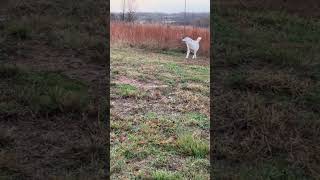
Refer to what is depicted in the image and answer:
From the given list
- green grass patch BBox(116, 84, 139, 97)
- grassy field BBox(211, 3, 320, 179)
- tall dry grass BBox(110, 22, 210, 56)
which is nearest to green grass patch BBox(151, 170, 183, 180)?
grassy field BBox(211, 3, 320, 179)

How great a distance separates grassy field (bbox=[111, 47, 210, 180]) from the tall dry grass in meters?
0.23

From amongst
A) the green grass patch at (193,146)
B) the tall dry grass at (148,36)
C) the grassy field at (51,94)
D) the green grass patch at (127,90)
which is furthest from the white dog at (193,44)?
the green grass patch at (193,146)

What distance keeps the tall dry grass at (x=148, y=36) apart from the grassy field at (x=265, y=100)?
1.89 feet

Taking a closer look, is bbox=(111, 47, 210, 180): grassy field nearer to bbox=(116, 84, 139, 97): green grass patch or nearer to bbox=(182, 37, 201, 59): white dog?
→ bbox=(116, 84, 139, 97): green grass patch

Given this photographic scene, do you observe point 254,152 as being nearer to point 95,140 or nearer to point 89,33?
point 95,140

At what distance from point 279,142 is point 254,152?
1.04ft

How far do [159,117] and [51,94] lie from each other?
111cm

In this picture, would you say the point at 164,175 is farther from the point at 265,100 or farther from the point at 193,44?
the point at 193,44

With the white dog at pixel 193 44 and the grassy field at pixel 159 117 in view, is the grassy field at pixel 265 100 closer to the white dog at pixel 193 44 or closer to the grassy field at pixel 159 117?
the grassy field at pixel 159 117

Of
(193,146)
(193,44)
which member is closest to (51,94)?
(193,146)

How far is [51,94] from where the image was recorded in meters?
5.37

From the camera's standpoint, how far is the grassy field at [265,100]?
4.39 m

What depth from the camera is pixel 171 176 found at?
13.4ft

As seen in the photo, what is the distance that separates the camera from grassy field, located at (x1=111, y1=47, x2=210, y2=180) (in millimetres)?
4305
